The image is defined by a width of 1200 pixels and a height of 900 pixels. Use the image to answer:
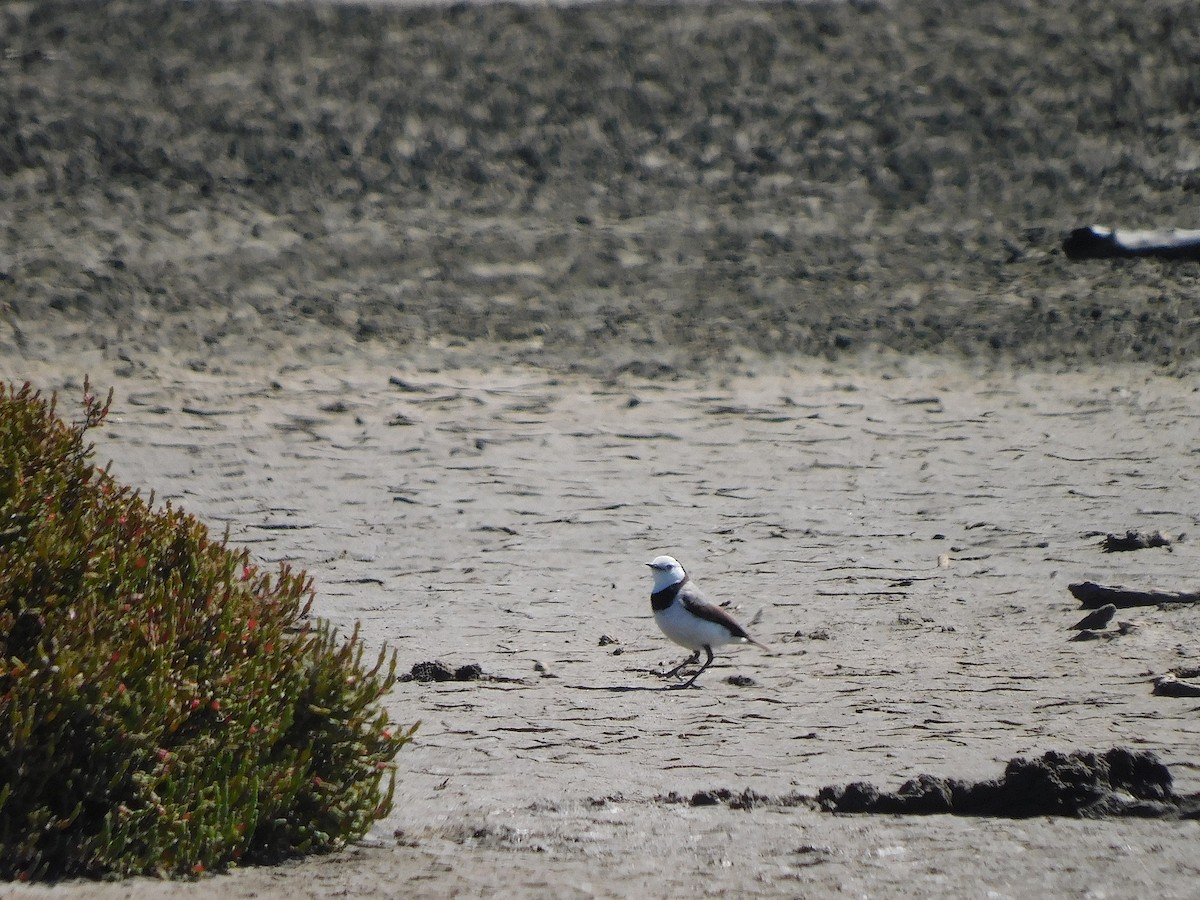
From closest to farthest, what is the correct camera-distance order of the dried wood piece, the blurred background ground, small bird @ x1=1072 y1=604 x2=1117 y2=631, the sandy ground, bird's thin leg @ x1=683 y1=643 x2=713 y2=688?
1. the sandy ground
2. bird's thin leg @ x1=683 y1=643 x2=713 y2=688
3. small bird @ x1=1072 y1=604 x2=1117 y2=631
4. the dried wood piece
5. the blurred background ground

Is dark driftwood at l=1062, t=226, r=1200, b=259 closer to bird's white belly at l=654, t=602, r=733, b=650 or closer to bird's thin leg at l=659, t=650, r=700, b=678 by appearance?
bird's thin leg at l=659, t=650, r=700, b=678

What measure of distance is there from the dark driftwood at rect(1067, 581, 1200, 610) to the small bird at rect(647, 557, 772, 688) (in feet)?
6.49

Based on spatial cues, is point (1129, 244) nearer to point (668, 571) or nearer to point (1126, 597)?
point (1126, 597)

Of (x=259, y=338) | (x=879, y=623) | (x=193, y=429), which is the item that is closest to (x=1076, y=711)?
(x=879, y=623)

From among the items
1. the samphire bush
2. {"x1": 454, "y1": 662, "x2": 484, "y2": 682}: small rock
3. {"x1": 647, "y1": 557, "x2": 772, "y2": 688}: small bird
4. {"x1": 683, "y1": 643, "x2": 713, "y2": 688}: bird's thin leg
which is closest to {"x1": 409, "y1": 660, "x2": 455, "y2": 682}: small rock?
{"x1": 454, "y1": 662, "x2": 484, "y2": 682}: small rock

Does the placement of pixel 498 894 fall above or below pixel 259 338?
below

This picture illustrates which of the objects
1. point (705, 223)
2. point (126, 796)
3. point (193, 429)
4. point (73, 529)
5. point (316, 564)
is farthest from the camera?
point (705, 223)

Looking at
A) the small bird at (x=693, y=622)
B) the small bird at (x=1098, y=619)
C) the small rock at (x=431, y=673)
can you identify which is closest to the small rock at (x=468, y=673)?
the small rock at (x=431, y=673)

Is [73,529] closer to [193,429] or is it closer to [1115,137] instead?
[193,429]

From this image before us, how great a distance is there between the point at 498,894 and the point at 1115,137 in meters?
15.4

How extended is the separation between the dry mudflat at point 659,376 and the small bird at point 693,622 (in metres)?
0.21

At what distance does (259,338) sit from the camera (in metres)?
14.8

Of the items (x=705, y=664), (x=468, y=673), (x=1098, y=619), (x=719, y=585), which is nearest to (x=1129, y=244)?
(x=719, y=585)

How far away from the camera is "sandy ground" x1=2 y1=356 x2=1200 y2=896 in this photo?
5.54 meters
